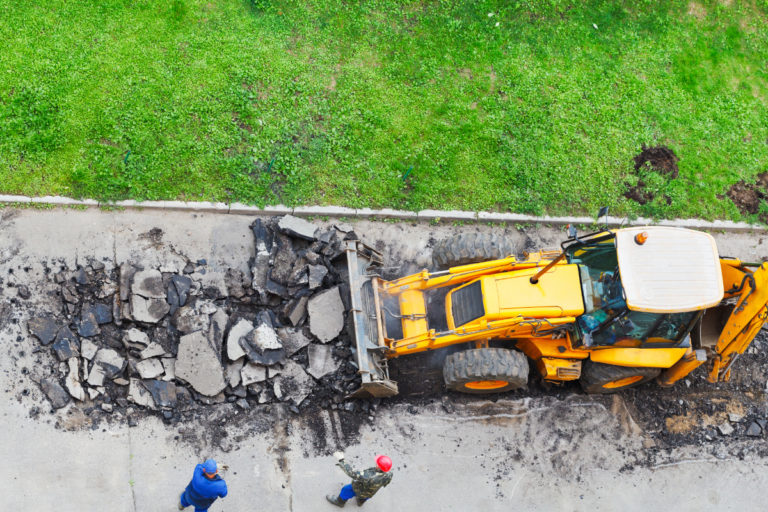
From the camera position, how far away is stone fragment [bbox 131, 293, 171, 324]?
8109mm

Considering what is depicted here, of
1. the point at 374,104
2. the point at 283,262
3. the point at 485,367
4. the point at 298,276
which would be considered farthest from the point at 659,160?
the point at 283,262

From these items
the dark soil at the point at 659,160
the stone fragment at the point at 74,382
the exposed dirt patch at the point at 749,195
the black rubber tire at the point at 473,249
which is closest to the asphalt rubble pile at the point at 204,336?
the stone fragment at the point at 74,382

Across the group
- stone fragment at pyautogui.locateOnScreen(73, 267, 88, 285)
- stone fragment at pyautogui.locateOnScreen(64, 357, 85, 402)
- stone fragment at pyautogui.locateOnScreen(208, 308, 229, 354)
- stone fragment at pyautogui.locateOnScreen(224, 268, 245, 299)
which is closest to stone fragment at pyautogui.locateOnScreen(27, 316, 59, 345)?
stone fragment at pyautogui.locateOnScreen(64, 357, 85, 402)

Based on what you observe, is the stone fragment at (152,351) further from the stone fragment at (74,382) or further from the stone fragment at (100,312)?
the stone fragment at (74,382)

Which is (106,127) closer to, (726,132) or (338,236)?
(338,236)

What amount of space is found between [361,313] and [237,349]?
1.61m

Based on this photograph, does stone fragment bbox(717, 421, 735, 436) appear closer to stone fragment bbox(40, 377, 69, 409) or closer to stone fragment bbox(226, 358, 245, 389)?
stone fragment bbox(226, 358, 245, 389)

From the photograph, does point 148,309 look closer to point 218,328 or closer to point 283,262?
point 218,328

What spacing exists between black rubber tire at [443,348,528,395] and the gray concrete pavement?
834 mm

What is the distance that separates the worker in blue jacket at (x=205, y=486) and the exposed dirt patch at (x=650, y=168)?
7207 mm

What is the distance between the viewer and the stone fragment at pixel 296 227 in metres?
8.78

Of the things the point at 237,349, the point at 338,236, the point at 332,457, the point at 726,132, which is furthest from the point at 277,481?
the point at 726,132

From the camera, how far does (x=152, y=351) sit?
26.2 feet

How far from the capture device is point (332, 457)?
7977mm
